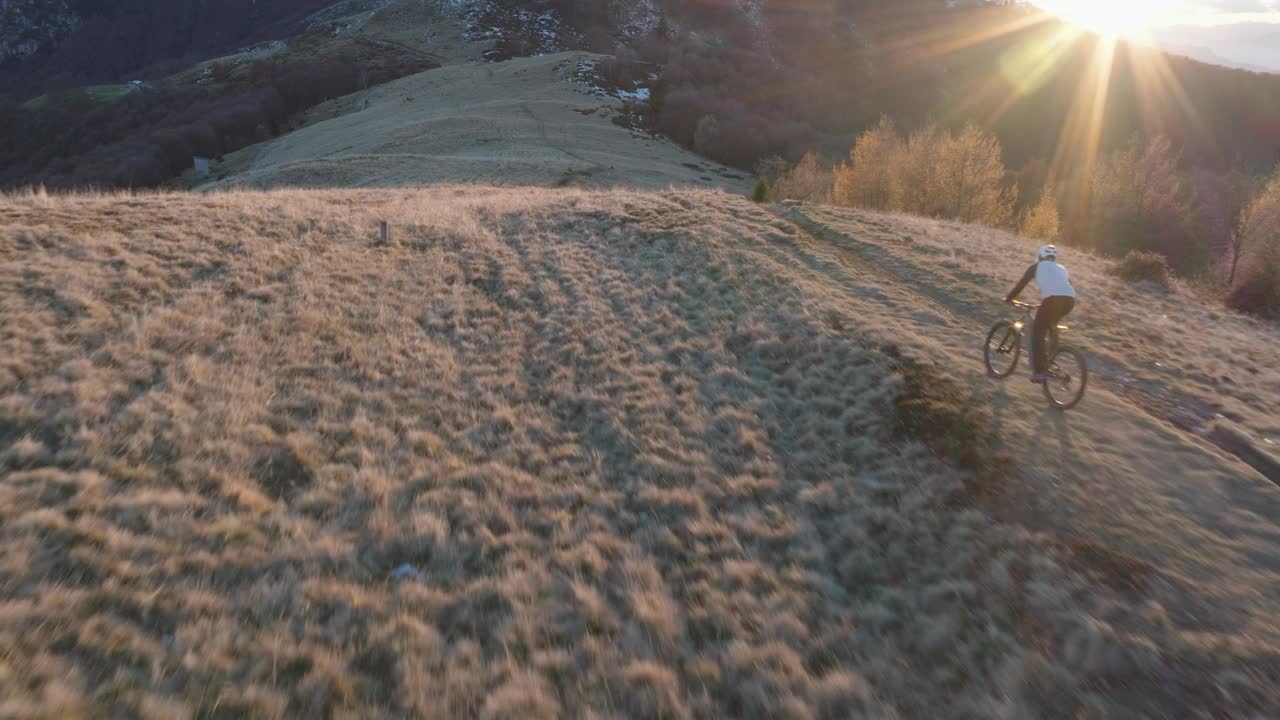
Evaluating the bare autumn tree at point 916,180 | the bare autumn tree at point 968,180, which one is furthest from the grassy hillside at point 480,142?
the bare autumn tree at point 968,180

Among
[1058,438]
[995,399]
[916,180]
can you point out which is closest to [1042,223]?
[916,180]

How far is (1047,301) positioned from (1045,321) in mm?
392

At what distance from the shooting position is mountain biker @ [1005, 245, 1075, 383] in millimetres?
10172

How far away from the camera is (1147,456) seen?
9.19 meters

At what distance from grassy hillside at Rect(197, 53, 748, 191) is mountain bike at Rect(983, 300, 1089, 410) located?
4051 cm

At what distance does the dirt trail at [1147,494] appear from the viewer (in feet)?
21.4

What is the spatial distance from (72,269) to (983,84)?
17870 centimetres

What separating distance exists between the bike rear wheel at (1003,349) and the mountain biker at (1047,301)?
3.29ft

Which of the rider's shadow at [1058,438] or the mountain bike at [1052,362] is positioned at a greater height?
the mountain bike at [1052,362]

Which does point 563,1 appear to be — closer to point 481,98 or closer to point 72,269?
point 481,98

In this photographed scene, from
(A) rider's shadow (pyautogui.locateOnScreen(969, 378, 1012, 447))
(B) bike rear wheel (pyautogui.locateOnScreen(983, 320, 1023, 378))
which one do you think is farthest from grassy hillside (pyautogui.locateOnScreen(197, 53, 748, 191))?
(A) rider's shadow (pyautogui.locateOnScreen(969, 378, 1012, 447))

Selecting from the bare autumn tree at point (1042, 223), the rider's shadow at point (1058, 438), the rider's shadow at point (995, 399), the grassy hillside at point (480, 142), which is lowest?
the grassy hillside at point (480, 142)

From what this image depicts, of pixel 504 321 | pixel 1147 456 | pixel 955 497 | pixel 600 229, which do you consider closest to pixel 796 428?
pixel 955 497

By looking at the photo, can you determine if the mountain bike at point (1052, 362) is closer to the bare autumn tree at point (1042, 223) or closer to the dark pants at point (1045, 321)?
the dark pants at point (1045, 321)
